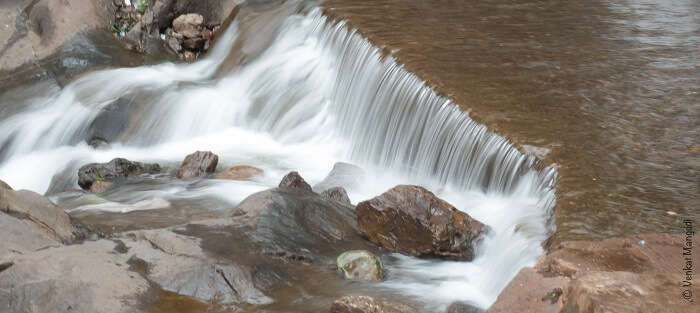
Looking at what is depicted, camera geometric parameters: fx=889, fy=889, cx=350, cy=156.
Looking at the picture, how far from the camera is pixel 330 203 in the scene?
22.6 feet

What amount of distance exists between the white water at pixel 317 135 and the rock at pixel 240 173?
0.20m

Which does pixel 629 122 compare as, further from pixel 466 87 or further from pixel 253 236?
pixel 253 236

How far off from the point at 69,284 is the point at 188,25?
7.71 meters

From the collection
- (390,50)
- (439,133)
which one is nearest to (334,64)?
(390,50)

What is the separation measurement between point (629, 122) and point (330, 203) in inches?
94.5

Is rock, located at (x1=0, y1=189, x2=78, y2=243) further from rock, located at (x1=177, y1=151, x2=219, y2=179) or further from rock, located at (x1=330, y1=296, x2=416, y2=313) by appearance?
rock, located at (x1=177, y1=151, x2=219, y2=179)

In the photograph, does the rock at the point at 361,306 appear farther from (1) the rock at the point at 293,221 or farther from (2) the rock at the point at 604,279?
(1) the rock at the point at 293,221

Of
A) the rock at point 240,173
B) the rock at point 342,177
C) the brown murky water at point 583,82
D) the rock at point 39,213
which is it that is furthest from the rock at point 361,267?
the rock at point 240,173

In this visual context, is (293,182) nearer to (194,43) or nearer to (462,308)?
(462,308)

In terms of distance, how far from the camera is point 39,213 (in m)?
5.71

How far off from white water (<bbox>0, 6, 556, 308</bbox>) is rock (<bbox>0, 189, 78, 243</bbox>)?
5.38 ft

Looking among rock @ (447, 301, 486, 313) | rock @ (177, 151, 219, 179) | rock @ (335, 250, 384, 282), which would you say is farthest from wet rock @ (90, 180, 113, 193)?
rock @ (447, 301, 486, 313)

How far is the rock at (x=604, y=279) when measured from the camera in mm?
3455

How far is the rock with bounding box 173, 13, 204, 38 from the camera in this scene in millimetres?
12143
